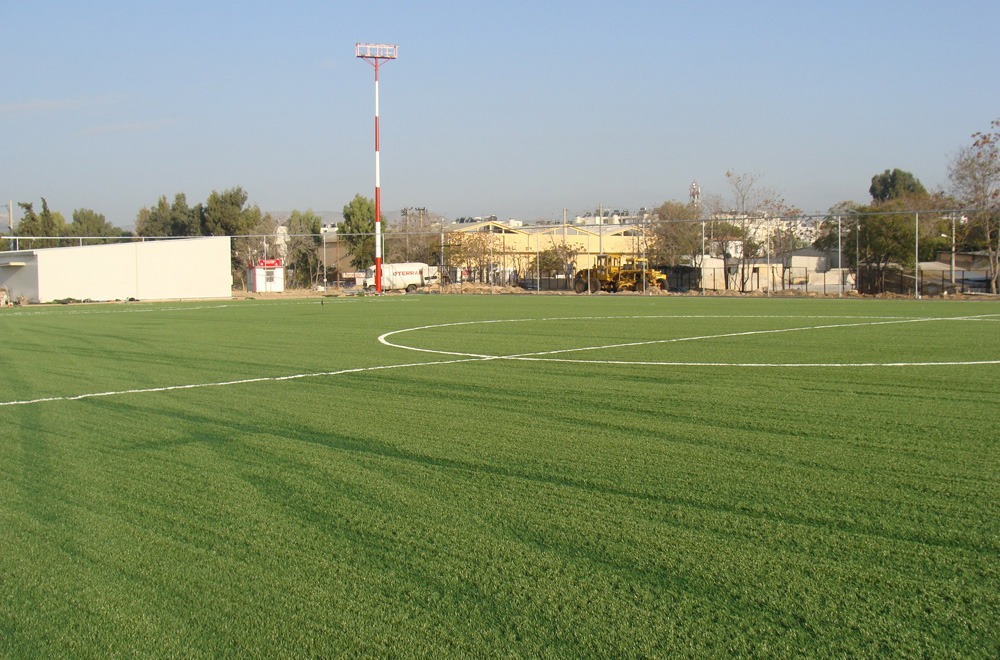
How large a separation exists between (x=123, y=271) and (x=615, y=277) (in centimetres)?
2082

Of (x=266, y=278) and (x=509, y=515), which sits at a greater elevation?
(x=266, y=278)

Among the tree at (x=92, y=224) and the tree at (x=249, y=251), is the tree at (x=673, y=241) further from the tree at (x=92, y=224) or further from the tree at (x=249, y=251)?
the tree at (x=92, y=224)

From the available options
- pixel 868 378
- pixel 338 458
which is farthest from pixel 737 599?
pixel 868 378

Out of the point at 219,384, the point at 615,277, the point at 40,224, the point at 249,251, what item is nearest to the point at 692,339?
the point at 219,384

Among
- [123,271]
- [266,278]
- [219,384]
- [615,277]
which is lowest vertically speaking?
[219,384]

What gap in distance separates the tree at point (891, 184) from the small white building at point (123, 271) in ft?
237

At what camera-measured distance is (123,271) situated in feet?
118

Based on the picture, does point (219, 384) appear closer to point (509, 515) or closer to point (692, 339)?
point (509, 515)

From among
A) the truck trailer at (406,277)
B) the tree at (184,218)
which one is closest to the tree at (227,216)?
the tree at (184,218)

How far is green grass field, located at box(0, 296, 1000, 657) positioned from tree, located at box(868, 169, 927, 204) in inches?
3584

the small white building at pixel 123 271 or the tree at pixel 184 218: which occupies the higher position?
the tree at pixel 184 218

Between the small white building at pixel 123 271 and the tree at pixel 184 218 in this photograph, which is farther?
the tree at pixel 184 218

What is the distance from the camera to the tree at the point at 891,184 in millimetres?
90688

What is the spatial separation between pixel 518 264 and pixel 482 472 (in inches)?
1681
